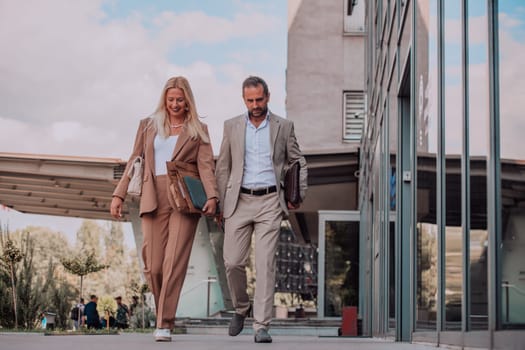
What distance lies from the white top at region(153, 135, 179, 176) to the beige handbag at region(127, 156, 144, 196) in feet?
0.40

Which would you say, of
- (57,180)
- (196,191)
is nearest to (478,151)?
(196,191)

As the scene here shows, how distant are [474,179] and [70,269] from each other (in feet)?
86.1

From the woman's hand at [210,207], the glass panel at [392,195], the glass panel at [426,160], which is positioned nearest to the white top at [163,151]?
the woman's hand at [210,207]

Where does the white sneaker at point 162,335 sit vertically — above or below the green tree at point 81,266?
below

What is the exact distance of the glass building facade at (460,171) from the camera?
4.38 m

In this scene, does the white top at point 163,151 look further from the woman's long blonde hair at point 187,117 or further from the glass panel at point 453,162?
the glass panel at point 453,162

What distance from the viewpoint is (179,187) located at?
7746 mm

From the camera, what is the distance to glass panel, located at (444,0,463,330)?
19.5 ft

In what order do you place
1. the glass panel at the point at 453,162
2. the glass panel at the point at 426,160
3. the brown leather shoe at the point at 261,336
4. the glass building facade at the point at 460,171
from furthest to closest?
1. the brown leather shoe at the point at 261,336
2. the glass panel at the point at 426,160
3. the glass panel at the point at 453,162
4. the glass building facade at the point at 460,171

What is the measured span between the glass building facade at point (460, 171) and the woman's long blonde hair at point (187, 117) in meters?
1.71

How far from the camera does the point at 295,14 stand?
108ft

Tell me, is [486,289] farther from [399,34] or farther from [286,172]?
[399,34]

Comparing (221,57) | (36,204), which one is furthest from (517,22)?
(221,57)

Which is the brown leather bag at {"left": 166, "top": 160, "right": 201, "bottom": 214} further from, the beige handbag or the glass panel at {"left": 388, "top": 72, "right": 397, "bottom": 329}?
the glass panel at {"left": 388, "top": 72, "right": 397, "bottom": 329}
